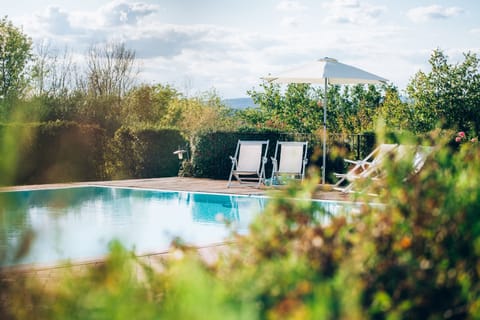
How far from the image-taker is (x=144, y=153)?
15961 mm

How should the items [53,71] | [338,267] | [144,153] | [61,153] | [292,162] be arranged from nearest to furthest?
1. [338,267]
2. [292,162]
3. [61,153]
4. [144,153]
5. [53,71]

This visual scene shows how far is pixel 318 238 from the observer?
7.40ft

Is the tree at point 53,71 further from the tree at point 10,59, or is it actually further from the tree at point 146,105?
the tree at point 146,105

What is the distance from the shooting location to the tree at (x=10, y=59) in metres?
23.8

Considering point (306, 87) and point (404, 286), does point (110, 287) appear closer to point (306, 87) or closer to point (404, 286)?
point (404, 286)

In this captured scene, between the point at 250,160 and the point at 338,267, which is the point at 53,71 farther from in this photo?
the point at 338,267

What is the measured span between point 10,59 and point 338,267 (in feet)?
77.4

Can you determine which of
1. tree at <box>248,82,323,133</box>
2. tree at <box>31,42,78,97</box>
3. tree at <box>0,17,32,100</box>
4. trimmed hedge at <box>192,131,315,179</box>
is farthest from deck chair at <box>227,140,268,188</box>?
tree at <box>31,42,78,97</box>

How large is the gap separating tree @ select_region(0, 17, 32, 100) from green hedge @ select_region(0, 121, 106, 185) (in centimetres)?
890

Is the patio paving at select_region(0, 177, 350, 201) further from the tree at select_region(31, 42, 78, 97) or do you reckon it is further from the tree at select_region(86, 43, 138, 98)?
the tree at select_region(86, 43, 138, 98)

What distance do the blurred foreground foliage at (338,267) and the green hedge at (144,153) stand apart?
1348 cm

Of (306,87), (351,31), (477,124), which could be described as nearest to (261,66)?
(306,87)

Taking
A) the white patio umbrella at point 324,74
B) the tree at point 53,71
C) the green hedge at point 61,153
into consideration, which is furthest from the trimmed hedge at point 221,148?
the tree at point 53,71

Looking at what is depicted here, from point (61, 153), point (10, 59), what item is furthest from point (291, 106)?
point (61, 153)
